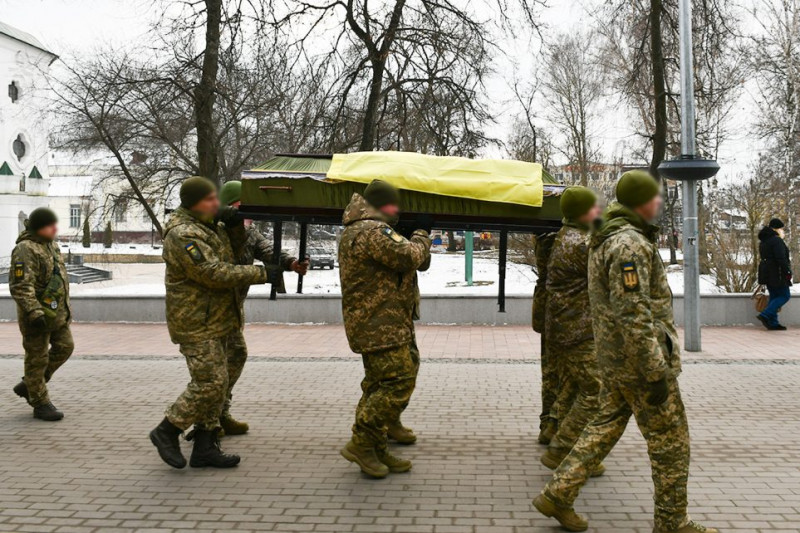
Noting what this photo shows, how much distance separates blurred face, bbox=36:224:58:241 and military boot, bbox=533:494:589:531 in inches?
190

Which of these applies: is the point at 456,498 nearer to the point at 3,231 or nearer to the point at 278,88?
the point at 278,88

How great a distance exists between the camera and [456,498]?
459 centimetres

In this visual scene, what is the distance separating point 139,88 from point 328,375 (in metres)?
9.13

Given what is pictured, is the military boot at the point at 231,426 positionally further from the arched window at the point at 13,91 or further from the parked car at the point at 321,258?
the arched window at the point at 13,91

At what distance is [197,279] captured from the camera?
498 cm

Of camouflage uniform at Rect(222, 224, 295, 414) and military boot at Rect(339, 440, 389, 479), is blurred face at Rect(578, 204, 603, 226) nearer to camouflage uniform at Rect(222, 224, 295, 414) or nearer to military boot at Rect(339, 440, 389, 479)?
military boot at Rect(339, 440, 389, 479)

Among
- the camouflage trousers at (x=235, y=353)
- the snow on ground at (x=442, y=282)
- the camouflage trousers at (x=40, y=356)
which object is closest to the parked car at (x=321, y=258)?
the snow on ground at (x=442, y=282)

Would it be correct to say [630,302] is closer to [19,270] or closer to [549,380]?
[549,380]

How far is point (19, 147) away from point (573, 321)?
4432cm

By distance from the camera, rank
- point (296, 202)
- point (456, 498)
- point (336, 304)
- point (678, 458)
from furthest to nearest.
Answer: point (336, 304), point (296, 202), point (456, 498), point (678, 458)

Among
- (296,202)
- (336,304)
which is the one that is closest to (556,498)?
(296,202)

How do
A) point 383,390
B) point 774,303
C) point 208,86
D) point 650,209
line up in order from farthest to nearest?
point 208,86 < point 774,303 < point 383,390 < point 650,209

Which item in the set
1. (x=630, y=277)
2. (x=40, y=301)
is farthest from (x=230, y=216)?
(x=630, y=277)

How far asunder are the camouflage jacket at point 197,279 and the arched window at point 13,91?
140 feet
